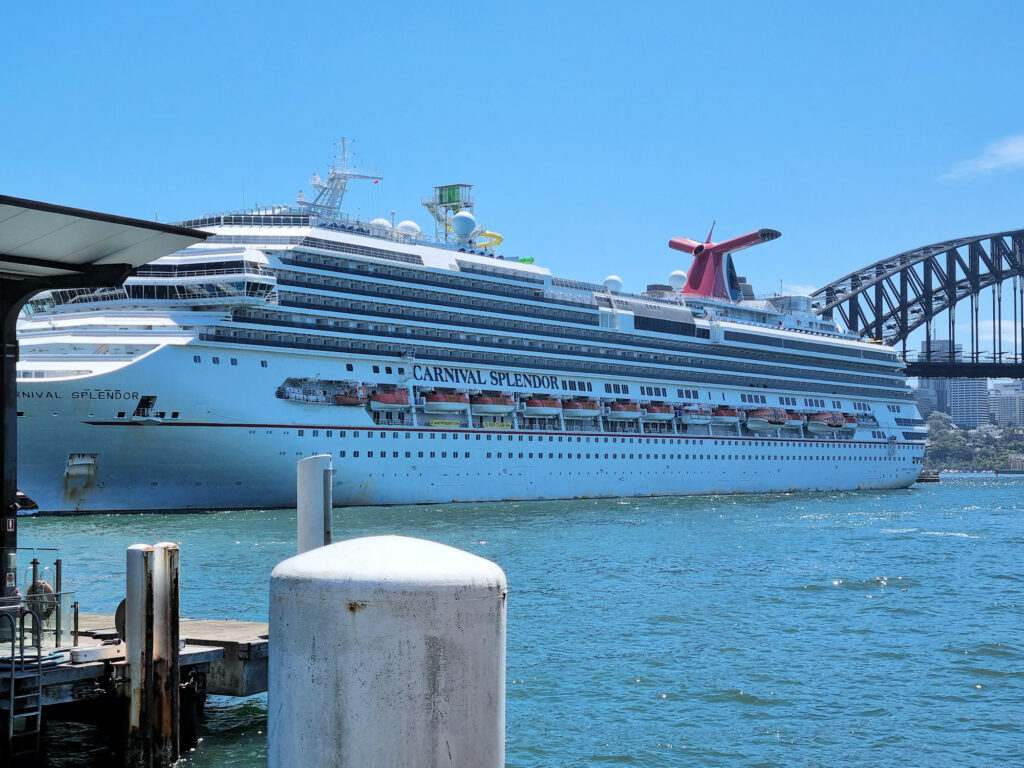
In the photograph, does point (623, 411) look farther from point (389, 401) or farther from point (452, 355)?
point (389, 401)

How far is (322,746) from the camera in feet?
13.5

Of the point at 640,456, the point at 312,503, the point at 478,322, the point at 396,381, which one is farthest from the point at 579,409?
the point at 312,503

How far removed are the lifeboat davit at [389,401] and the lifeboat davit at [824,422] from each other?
3411 cm

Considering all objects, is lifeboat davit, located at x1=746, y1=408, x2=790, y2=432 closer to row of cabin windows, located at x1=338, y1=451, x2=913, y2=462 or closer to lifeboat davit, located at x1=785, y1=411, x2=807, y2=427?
lifeboat davit, located at x1=785, y1=411, x2=807, y2=427

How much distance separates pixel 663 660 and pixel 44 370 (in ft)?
93.2

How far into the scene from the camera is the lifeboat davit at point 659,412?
60844mm

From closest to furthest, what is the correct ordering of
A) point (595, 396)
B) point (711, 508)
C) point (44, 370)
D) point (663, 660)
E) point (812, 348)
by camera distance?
1. point (663, 660)
2. point (44, 370)
3. point (711, 508)
4. point (595, 396)
5. point (812, 348)

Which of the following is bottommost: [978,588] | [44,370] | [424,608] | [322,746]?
[978,588]

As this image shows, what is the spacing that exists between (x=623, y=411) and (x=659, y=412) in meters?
3.43

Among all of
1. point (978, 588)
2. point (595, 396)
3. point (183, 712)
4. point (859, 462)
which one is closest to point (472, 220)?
point (595, 396)

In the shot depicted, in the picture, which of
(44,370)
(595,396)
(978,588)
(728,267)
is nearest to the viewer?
(978,588)

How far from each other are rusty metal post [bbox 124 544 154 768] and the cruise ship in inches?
1166

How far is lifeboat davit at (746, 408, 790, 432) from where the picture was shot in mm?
67500

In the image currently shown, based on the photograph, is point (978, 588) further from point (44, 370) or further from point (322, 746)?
point (44, 370)
